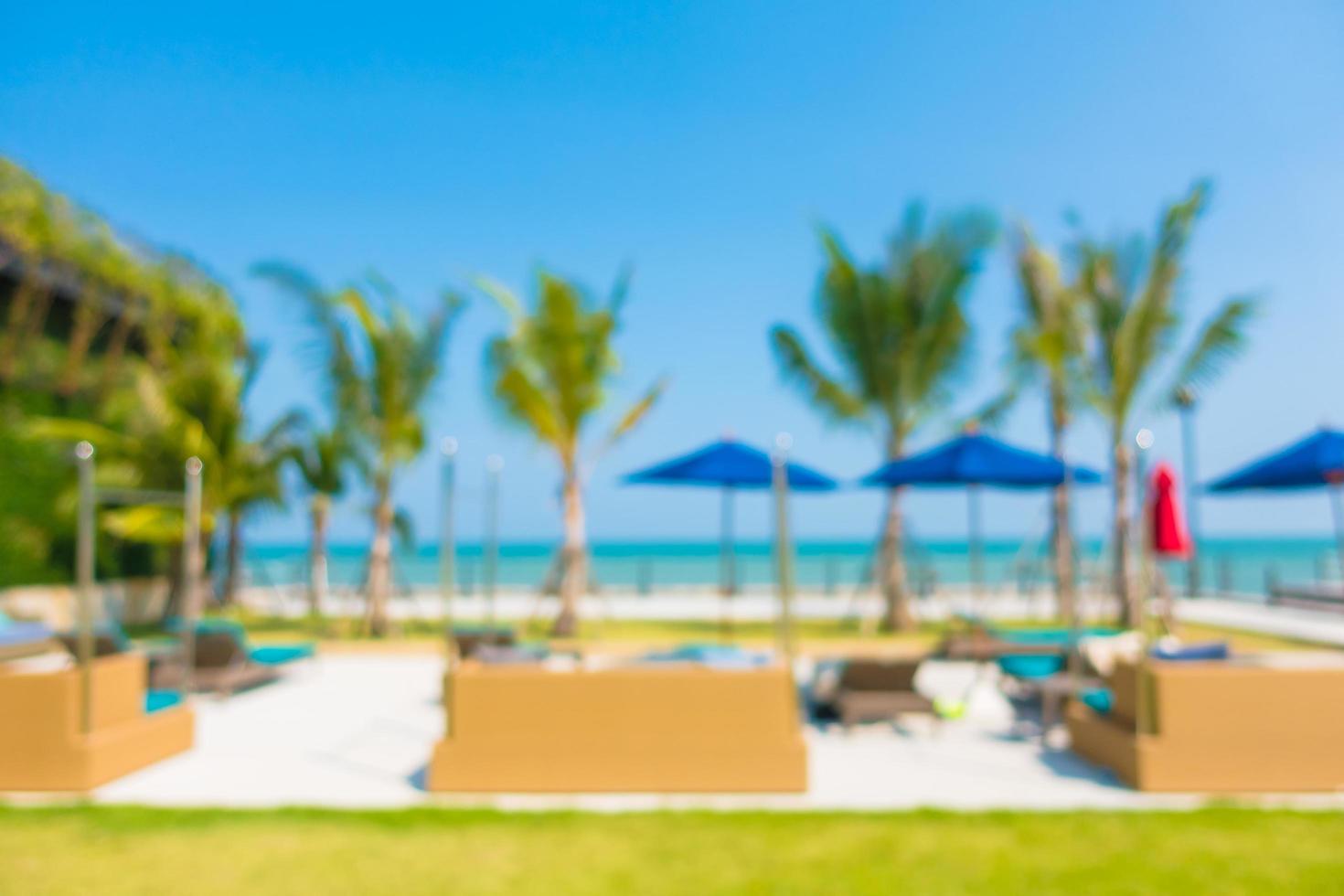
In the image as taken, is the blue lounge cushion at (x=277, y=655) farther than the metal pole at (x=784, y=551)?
Yes

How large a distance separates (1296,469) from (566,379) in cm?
900

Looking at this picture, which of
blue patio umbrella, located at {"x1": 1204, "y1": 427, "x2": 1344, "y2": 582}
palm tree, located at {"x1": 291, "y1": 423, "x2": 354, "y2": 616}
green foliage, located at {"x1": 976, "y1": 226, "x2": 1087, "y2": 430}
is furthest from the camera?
palm tree, located at {"x1": 291, "y1": 423, "x2": 354, "y2": 616}

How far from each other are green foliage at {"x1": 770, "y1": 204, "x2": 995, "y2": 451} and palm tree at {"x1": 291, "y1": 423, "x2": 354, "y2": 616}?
8.96 metres

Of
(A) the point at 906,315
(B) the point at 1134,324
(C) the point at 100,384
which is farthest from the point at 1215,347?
(C) the point at 100,384

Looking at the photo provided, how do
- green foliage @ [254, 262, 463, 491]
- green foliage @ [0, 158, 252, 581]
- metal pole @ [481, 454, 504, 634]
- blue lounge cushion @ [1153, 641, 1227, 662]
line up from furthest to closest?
green foliage @ [0, 158, 252, 581], green foliage @ [254, 262, 463, 491], metal pole @ [481, 454, 504, 634], blue lounge cushion @ [1153, 641, 1227, 662]

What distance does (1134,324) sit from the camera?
1334 cm

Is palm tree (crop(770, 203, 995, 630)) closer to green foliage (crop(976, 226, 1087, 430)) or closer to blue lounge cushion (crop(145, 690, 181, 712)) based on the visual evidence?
green foliage (crop(976, 226, 1087, 430))

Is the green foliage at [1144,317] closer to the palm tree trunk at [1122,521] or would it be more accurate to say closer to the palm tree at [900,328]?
the palm tree trunk at [1122,521]

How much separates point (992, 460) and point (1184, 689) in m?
4.54

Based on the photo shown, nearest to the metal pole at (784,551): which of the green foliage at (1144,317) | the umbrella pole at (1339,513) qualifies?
the green foliage at (1144,317)

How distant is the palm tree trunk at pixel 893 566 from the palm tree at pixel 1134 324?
3139 mm

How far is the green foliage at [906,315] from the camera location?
13336mm

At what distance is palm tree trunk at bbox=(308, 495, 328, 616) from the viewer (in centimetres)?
1684

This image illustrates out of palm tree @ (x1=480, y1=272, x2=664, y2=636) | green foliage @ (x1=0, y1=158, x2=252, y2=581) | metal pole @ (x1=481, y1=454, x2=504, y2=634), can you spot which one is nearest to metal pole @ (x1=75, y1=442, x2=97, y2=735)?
metal pole @ (x1=481, y1=454, x2=504, y2=634)
